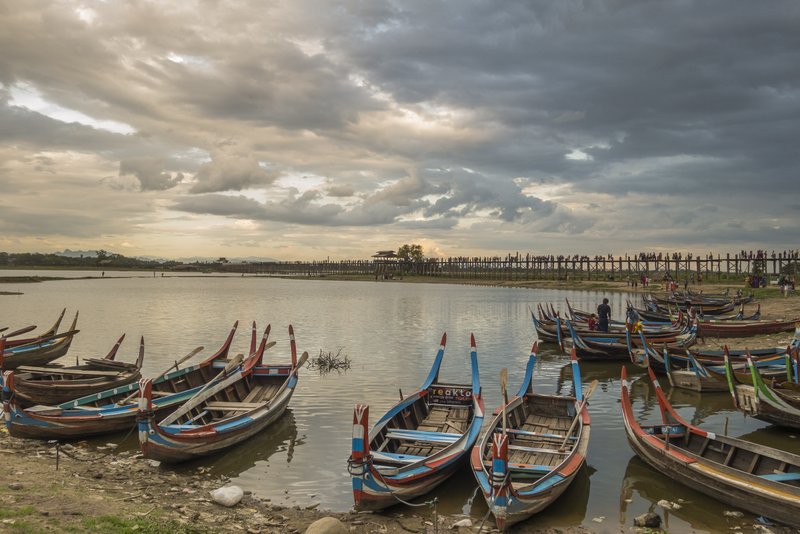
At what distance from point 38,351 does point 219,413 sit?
1212 centimetres

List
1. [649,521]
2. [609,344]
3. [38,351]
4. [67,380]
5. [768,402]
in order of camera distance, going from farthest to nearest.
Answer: [609,344] → [38,351] → [67,380] → [768,402] → [649,521]

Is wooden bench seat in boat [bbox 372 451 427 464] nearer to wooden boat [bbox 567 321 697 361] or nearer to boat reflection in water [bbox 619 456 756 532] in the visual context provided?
boat reflection in water [bbox 619 456 756 532]

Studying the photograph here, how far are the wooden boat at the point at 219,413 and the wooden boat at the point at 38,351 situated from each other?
10479 mm

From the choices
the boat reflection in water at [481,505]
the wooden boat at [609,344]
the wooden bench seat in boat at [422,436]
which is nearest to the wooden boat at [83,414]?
the wooden bench seat in boat at [422,436]

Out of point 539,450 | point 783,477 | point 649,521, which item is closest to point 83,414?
point 539,450

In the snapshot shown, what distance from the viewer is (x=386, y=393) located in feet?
58.9

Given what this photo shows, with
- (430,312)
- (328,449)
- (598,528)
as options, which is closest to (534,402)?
(598,528)

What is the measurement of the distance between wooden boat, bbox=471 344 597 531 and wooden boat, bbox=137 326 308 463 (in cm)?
526

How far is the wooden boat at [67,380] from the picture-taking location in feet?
44.2

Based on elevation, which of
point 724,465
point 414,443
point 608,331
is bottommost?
point 414,443

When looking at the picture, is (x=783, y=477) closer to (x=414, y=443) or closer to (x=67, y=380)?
(x=414, y=443)

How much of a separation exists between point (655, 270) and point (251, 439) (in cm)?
8855

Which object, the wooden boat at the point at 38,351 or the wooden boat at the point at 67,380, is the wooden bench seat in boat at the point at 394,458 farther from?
the wooden boat at the point at 38,351

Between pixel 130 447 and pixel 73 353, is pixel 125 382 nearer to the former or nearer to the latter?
pixel 130 447
